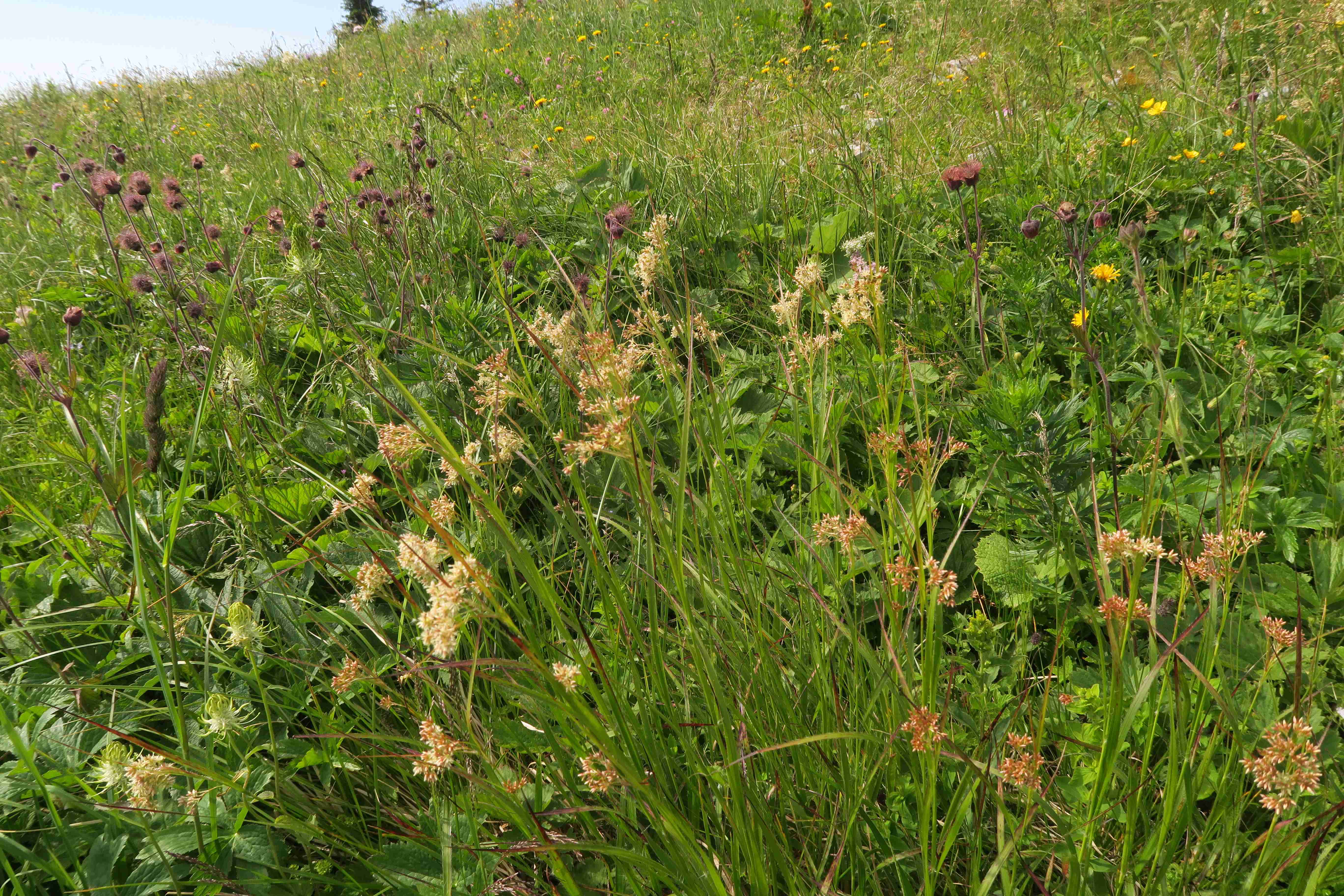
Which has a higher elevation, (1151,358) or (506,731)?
(1151,358)

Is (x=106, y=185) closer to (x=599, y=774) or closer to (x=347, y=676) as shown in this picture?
(x=347, y=676)

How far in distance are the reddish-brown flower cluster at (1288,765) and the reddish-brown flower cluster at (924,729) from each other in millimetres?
271

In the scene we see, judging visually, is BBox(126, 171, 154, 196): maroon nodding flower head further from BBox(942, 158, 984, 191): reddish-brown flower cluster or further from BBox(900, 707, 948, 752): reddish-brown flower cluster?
BBox(900, 707, 948, 752): reddish-brown flower cluster

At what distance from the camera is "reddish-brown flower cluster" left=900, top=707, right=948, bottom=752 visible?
791 millimetres

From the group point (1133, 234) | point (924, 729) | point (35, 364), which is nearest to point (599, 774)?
point (924, 729)

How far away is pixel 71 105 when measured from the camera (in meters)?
8.85

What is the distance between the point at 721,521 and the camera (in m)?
1.37

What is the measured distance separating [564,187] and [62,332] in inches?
85.3

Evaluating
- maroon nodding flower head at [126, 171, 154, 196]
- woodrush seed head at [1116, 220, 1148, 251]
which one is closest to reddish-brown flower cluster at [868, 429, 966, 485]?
woodrush seed head at [1116, 220, 1148, 251]

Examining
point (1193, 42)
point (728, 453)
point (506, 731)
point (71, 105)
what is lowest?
point (506, 731)

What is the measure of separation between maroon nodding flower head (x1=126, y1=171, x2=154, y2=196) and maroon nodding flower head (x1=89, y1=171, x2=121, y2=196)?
5 cm

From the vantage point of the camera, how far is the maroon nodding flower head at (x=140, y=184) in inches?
88.9

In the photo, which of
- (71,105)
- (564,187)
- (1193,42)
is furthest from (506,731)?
(71,105)

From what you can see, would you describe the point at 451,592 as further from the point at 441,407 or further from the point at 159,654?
the point at 441,407
